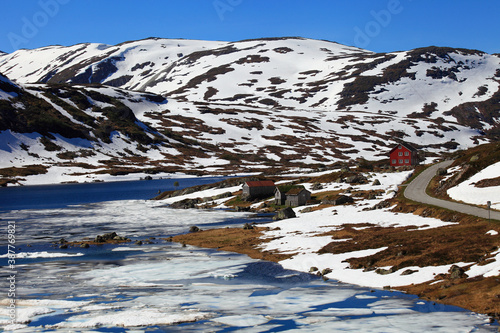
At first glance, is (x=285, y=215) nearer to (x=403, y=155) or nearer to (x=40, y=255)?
(x=40, y=255)

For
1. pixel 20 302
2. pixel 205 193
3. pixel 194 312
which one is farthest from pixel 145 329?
pixel 205 193

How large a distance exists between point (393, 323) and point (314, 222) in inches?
1721

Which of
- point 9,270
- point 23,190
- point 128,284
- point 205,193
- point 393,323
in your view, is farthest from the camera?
point 23,190

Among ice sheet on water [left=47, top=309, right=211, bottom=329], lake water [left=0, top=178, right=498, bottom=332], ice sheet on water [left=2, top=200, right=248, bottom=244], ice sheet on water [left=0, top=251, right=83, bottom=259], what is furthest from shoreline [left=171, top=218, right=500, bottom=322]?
ice sheet on water [left=2, top=200, right=248, bottom=244]

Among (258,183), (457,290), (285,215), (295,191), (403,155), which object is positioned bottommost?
(457,290)

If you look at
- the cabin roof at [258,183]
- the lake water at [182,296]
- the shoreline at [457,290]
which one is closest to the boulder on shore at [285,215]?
the lake water at [182,296]

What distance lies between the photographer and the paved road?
5369cm

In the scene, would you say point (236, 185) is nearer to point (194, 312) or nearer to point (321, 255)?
point (321, 255)

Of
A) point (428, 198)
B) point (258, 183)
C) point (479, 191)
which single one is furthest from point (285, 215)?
point (258, 183)

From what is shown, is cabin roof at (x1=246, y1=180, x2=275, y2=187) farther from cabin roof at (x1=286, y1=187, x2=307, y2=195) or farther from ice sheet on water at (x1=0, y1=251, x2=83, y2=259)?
ice sheet on water at (x1=0, y1=251, x2=83, y2=259)

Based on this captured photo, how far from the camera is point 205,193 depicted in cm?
12212

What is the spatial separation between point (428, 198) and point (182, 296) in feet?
155

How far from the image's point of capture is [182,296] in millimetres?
36719

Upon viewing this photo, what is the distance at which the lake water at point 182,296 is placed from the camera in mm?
29328
